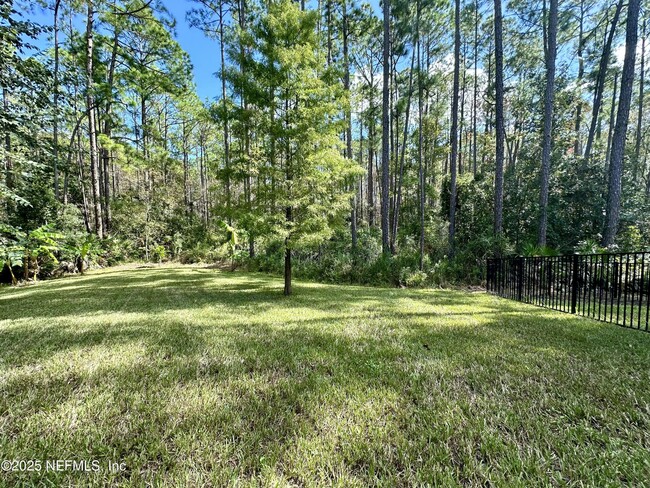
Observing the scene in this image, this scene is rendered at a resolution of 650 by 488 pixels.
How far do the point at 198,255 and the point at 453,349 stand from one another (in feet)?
51.2

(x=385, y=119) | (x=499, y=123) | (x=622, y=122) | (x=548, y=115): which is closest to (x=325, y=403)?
(x=385, y=119)

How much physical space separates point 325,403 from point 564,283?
6.25 meters

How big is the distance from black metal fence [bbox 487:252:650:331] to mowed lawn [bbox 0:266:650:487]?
5.65 ft

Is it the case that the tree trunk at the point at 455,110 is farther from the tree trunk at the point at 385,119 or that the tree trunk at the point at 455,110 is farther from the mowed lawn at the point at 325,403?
the mowed lawn at the point at 325,403

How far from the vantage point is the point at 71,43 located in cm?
1307

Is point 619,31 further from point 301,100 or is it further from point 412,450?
point 412,450

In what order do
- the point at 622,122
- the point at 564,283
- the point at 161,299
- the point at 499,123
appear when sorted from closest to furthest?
1. the point at 564,283
2. the point at 161,299
3. the point at 622,122
4. the point at 499,123

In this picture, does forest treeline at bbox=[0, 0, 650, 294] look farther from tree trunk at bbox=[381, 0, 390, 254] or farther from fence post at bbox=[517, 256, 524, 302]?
fence post at bbox=[517, 256, 524, 302]

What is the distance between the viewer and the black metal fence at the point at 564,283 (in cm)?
529

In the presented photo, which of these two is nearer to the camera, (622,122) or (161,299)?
(161,299)

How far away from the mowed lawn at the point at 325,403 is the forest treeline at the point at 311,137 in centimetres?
340

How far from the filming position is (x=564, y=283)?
5.70 metres

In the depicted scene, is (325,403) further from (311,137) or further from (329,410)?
(311,137)

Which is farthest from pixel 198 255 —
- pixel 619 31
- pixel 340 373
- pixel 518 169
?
pixel 619 31
